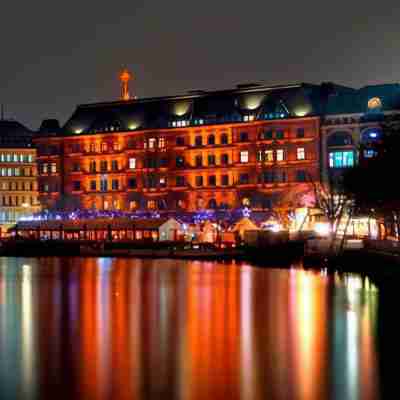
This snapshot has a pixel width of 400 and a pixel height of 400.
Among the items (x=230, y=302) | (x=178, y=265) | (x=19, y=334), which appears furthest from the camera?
(x=178, y=265)

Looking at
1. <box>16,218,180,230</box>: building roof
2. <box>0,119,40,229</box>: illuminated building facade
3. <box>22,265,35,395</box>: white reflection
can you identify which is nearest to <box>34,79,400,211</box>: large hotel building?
<box>16,218,180,230</box>: building roof

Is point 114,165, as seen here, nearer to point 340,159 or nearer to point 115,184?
point 115,184

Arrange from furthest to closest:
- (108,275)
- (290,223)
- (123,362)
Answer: (290,223), (108,275), (123,362)

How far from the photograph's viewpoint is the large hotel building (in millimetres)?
139375

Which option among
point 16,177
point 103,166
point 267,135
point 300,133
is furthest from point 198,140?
point 16,177

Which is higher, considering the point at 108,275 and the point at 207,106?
the point at 207,106

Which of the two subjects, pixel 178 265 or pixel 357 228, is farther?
pixel 357 228

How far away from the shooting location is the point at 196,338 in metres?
53.4

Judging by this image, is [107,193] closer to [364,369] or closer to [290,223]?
[290,223]

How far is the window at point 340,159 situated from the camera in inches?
5393

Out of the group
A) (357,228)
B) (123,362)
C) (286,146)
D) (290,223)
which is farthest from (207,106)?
(123,362)

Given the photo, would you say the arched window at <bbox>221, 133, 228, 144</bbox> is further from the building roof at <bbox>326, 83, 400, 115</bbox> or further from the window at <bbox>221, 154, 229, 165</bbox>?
the building roof at <bbox>326, 83, 400, 115</bbox>

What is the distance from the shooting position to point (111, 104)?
15900 cm

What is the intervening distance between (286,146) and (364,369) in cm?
9850
